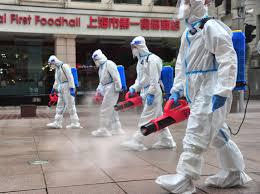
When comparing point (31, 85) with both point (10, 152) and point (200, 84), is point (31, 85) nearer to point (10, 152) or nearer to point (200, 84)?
point (10, 152)

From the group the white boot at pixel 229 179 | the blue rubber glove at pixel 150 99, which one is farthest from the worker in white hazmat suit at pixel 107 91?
the white boot at pixel 229 179

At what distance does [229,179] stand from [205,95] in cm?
100

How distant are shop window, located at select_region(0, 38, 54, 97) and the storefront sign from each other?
7.92ft

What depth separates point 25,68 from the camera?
2577cm

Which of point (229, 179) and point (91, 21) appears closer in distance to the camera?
point (229, 179)

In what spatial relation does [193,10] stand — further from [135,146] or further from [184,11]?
[135,146]

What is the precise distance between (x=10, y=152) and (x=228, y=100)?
171 inches

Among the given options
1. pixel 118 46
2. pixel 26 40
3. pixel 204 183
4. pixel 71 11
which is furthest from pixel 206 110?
pixel 118 46

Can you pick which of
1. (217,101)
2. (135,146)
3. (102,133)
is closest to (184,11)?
(217,101)

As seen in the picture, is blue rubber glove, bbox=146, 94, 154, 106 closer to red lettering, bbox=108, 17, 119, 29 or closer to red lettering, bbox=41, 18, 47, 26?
red lettering, bbox=41, 18, 47, 26

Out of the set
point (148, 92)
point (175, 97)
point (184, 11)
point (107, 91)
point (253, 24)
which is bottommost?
point (107, 91)

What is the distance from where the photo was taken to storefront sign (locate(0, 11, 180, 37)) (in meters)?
23.2

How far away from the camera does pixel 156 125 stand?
441 centimetres

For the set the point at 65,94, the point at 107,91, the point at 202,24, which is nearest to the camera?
the point at 202,24
